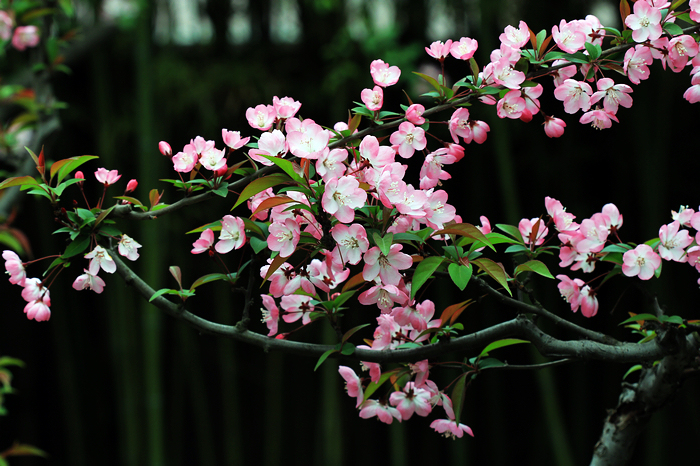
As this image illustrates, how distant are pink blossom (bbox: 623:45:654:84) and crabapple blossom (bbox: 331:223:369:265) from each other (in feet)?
1.18

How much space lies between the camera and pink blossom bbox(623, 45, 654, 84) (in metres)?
0.59

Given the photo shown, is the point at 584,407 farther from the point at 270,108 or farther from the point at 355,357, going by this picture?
the point at 270,108

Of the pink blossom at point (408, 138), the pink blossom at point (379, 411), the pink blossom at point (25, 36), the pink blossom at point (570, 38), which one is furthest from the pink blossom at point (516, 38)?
the pink blossom at point (25, 36)

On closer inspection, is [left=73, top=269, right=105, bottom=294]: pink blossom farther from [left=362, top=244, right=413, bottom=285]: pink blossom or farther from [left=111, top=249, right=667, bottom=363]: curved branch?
[left=362, top=244, right=413, bottom=285]: pink blossom

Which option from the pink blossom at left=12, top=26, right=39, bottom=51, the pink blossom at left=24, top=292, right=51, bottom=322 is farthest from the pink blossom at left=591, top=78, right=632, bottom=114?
the pink blossom at left=12, top=26, right=39, bottom=51

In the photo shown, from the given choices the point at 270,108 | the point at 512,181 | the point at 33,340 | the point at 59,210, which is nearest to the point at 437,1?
the point at 512,181

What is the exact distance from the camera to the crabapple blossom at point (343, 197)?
18.9 inches

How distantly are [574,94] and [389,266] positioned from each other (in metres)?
0.30

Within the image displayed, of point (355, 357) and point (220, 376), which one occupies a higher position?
point (355, 357)

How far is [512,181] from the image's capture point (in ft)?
5.58

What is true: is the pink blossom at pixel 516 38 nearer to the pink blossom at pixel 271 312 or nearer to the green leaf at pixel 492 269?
the green leaf at pixel 492 269

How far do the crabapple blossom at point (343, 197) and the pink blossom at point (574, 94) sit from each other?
277 mm

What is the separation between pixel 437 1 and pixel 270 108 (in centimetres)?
153

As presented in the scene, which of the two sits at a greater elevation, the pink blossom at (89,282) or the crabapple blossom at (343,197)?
the crabapple blossom at (343,197)
